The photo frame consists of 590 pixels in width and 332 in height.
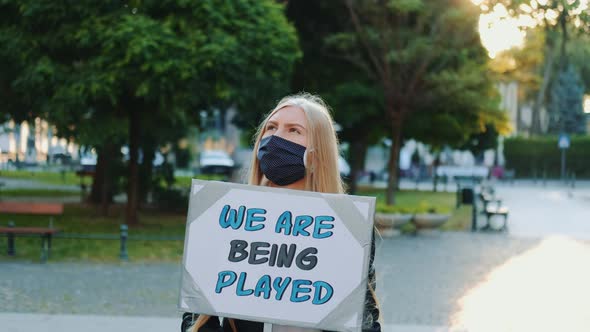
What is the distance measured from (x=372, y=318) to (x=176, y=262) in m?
11.4

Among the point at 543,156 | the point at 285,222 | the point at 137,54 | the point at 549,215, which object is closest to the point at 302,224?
the point at 285,222

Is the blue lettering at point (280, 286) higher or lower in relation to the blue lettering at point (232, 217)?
lower

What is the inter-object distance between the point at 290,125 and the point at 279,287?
1.94 ft

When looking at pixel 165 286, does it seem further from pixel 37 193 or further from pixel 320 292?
pixel 37 193

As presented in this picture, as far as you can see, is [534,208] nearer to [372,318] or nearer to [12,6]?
[12,6]

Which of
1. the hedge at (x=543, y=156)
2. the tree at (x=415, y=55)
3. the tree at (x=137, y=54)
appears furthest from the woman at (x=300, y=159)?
the hedge at (x=543, y=156)

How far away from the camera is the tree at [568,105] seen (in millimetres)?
75312

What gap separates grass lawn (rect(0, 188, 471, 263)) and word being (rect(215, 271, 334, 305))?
750cm

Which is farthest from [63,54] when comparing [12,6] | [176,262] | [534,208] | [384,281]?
[534,208]

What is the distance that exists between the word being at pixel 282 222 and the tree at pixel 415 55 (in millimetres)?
18285

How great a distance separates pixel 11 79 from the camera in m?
17.7

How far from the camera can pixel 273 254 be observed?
325cm

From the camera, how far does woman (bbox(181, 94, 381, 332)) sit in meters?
3.24

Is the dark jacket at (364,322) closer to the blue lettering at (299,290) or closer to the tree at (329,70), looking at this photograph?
the blue lettering at (299,290)
